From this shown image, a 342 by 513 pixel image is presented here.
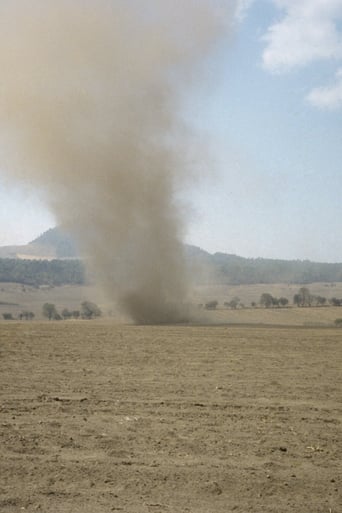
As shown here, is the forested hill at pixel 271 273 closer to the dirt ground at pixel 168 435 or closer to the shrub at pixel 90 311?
the shrub at pixel 90 311

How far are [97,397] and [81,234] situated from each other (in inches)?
1077

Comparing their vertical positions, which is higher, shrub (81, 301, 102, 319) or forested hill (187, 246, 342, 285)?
forested hill (187, 246, 342, 285)

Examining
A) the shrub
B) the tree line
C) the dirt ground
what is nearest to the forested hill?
the tree line

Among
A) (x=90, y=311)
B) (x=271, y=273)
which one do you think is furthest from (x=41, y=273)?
(x=90, y=311)

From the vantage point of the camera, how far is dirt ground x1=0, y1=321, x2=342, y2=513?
20.0ft

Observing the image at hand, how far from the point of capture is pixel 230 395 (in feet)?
37.2

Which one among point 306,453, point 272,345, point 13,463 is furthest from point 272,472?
point 272,345

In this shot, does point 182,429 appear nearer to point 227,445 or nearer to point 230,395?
point 227,445

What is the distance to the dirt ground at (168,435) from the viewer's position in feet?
20.0

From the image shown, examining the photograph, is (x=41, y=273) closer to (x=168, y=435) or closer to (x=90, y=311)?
(x=90, y=311)

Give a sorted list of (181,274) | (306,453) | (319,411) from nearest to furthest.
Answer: (306,453) → (319,411) → (181,274)

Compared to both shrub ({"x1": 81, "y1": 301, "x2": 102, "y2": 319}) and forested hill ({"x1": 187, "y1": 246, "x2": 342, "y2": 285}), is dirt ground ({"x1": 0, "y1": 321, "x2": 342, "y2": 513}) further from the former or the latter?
forested hill ({"x1": 187, "y1": 246, "x2": 342, "y2": 285})

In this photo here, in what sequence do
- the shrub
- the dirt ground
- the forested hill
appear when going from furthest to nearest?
1. the forested hill
2. the shrub
3. the dirt ground

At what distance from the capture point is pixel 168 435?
Answer: 825 centimetres
